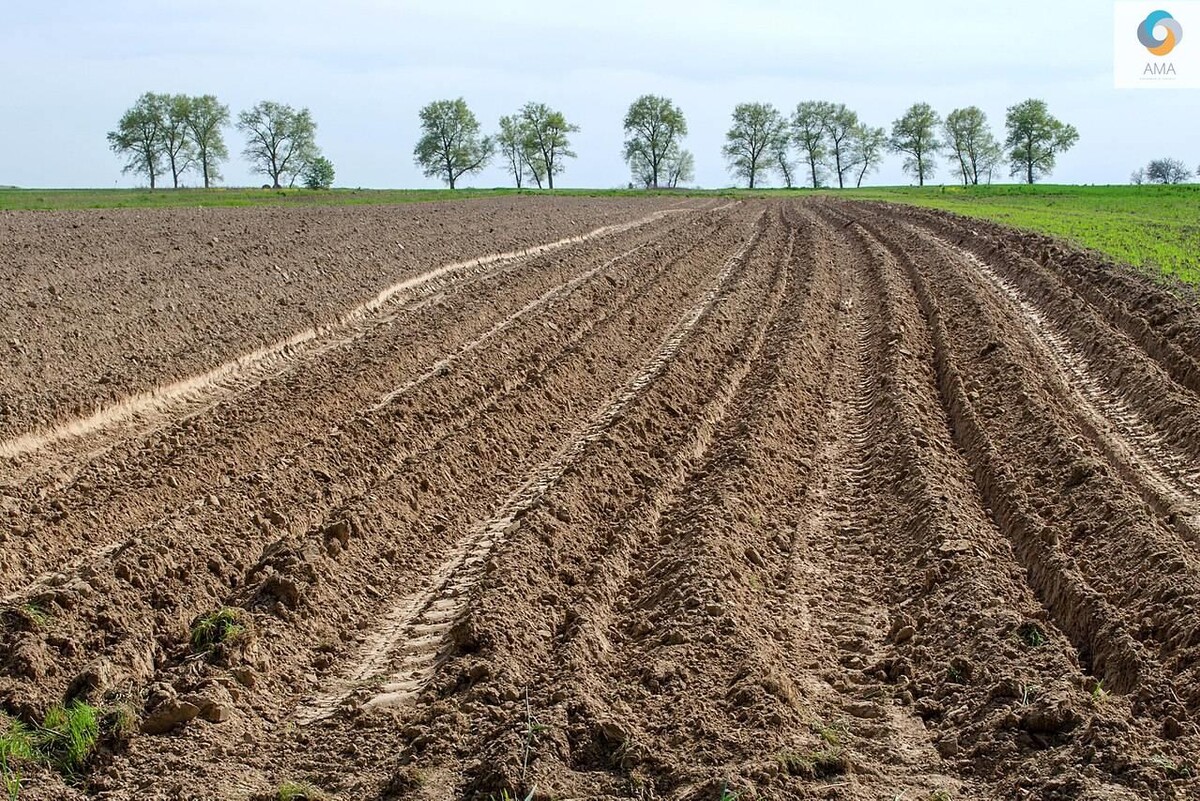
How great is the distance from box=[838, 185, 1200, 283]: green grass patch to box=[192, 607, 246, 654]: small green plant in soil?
1595 centimetres

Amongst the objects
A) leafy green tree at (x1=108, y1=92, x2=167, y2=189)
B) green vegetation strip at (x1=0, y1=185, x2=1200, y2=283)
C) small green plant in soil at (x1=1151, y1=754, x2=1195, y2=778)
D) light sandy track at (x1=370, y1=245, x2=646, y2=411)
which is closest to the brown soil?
small green plant in soil at (x1=1151, y1=754, x2=1195, y2=778)

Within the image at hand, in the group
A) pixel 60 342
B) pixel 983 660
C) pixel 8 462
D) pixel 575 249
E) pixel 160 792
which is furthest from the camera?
pixel 575 249

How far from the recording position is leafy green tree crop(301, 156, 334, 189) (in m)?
94.0

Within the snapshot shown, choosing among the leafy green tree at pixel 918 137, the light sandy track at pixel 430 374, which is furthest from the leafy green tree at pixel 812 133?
the light sandy track at pixel 430 374

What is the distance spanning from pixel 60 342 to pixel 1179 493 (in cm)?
1186

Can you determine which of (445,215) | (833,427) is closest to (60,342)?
(833,427)

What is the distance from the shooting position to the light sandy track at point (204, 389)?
9555 mm

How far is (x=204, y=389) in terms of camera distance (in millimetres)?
11766

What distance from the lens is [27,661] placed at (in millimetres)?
5715

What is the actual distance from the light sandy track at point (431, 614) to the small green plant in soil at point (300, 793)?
2.42ft

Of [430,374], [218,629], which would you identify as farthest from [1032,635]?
[430,374]

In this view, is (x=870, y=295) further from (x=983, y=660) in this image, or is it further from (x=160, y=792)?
(x=160, y=792)

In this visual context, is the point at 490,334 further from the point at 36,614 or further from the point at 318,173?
the point at 318,173

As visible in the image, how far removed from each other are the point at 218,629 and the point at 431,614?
1.29 meters
